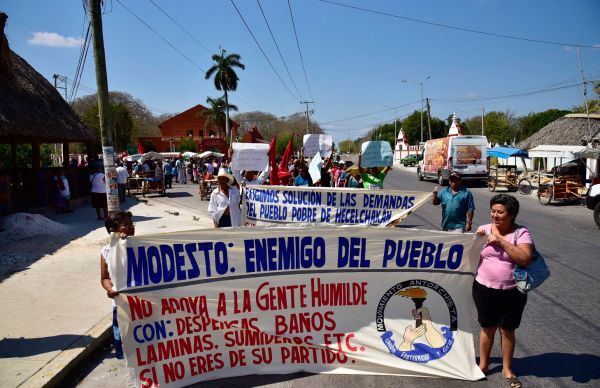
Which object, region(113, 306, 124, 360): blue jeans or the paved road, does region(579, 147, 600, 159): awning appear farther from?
region(113, 306, 124, 360): blue jeans

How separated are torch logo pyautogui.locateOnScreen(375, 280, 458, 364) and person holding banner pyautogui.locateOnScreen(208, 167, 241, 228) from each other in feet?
10.9

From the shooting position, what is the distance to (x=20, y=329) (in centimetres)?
465

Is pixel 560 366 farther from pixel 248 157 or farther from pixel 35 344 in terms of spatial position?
pixel 248 157

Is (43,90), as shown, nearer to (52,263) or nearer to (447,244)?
(52,263)

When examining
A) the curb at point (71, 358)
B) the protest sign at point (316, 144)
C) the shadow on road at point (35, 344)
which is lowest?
the curb at point (71, 358)

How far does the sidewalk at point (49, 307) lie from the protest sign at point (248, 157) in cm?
313

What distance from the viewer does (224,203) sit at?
6465 mm

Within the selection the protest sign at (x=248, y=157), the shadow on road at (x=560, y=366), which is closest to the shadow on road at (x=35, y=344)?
the shadow on road at (x=560, y=366)

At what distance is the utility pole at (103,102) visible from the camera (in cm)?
709

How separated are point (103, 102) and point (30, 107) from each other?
7.76 meters

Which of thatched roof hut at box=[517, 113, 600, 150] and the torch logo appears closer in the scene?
the torch logo

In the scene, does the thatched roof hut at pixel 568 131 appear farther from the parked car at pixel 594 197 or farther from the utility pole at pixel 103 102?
the utility pole at pixel 103 102

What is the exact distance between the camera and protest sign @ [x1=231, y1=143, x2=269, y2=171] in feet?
26.7

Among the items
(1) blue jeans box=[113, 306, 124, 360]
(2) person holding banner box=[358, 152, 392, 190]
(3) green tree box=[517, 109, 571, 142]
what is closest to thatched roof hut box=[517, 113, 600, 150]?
(2) person holding banner box=[358, 152, 392, 190]
